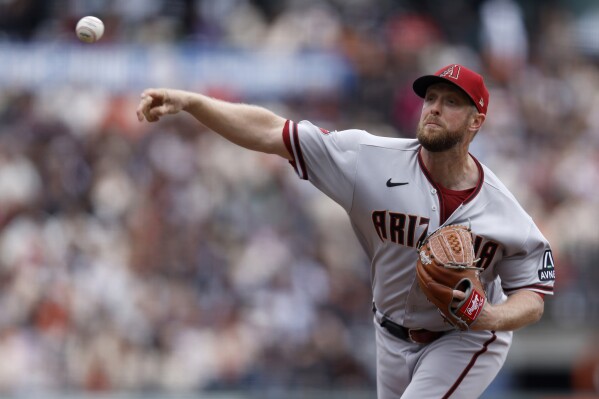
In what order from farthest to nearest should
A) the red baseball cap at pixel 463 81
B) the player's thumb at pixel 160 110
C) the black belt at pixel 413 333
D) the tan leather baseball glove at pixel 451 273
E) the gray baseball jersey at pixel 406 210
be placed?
the black belt at pixel 413 333
the gray baseball jersey at pixel 406 210
the red baseball cap at pixel 463 81
the player's thumb at pixel 160 110
the tan leather baseball glove at pixel 451 273

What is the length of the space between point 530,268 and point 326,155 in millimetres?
1159

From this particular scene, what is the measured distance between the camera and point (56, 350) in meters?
10.8

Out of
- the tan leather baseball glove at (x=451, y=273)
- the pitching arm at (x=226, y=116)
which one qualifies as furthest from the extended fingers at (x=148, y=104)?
the tan leather baseball glove at (x=451, y=273)

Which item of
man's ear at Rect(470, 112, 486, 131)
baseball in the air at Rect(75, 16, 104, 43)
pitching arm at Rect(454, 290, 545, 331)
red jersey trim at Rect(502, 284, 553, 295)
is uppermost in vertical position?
baseball in the air at Rect(75, 16, 104, 43)

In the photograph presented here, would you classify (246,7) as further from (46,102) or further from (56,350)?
(56,350)

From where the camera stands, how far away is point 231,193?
12539mm

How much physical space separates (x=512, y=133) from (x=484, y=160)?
39.0 inches

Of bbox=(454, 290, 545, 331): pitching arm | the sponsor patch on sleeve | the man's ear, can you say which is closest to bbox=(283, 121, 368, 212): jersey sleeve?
the man's ear

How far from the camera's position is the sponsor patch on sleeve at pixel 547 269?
5.47 metres

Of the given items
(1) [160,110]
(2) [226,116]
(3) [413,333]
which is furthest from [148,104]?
(3) [413,333]

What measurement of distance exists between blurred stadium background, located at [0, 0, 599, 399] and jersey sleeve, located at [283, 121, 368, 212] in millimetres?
5479

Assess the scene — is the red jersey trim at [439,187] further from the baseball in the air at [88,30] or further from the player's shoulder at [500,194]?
the baseball in the air at [88,30]

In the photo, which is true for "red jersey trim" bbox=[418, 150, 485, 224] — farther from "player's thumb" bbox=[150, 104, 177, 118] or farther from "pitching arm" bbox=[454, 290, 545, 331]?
"player's thumb" bbox=[150, 104, 177, 118]

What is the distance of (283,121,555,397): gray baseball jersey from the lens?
212 inches
